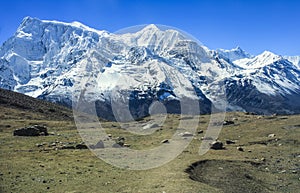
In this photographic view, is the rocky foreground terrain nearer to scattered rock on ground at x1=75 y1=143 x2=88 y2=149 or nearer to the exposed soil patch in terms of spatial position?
the exposed soil patch

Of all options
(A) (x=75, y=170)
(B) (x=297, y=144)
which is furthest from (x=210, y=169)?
(B) (x=297, y=144)

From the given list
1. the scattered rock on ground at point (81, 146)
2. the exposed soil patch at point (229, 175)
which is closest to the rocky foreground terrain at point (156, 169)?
the exposed soil patch at point (229, 175)

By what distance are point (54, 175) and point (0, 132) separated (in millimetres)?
47882

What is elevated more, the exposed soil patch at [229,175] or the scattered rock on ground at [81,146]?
the scattered rock on ground at [81,146]

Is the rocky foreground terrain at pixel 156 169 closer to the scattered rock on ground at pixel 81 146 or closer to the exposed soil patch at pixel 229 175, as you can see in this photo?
the exposed soil patch at pixel 229 175

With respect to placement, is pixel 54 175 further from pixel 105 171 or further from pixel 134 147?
pixel 134 147

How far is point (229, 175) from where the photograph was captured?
161ft

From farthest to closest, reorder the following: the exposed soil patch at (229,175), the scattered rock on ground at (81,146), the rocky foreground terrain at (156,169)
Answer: the scattered rock on ground at (81,146) → the exposed soil patch at (229,175) → the rocky foreground terrain at (156,169)

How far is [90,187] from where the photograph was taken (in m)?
38.2

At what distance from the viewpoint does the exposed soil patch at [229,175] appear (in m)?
43.8

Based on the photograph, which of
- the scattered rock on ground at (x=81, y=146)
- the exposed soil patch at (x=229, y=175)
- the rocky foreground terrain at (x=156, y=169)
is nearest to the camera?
the rocky foreground terrain at (x=156, y=169)

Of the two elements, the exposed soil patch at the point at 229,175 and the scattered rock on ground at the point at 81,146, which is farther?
the scattered rock on ground at the point at 81,146

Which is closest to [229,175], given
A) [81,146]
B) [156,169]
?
[156,169]

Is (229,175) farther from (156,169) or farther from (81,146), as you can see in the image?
(81,146)
